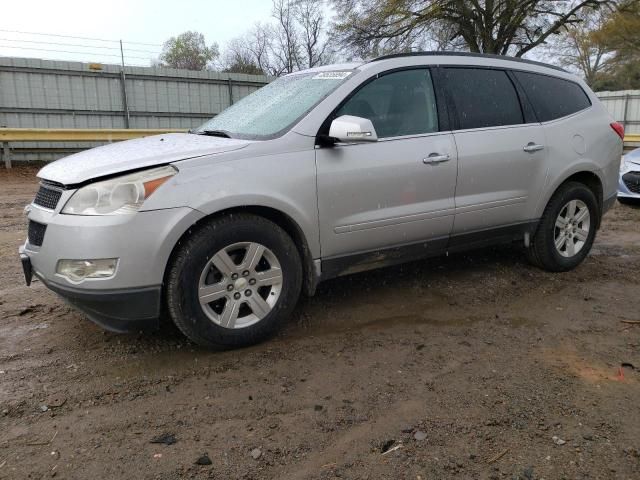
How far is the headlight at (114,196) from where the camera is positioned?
9.09 ft

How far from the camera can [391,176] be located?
355 centimetres

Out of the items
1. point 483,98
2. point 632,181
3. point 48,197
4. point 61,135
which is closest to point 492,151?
point 483,98

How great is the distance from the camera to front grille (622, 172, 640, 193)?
8242 mm

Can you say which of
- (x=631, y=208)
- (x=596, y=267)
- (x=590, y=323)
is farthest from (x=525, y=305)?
(x=631, y=208)

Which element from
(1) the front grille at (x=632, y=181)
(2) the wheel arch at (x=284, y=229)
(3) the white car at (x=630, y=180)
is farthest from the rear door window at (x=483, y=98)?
(1) the front grille at (x=632, y=181)

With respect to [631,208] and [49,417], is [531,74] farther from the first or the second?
[631,208]

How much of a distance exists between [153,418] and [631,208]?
8.23 meters

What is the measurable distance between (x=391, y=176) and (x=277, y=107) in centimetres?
94

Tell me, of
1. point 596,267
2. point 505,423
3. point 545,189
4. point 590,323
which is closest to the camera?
point 505,423

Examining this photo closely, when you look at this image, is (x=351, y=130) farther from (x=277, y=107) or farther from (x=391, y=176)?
(x=277, y=107)

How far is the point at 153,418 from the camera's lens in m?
2.51

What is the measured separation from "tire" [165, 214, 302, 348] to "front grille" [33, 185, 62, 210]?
0.71 metres

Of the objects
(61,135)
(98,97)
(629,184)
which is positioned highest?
(98,97)

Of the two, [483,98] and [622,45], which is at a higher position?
[622,45]
